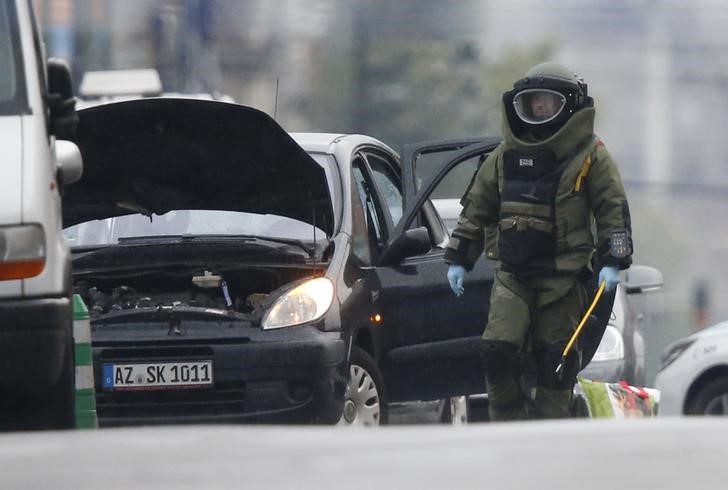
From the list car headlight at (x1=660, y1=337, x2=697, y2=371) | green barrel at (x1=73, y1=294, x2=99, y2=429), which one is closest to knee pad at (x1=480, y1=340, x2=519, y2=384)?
green barrel at (x1=73, y1=294, x2=99, y2=429)

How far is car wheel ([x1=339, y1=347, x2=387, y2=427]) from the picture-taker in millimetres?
7156

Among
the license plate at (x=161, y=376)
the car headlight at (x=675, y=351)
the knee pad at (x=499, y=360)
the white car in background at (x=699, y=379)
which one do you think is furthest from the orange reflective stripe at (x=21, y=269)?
the car headlight at (x=675, y=351)

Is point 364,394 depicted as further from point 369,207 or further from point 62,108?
point 62,108

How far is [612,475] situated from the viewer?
230 cm

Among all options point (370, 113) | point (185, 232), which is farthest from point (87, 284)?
point (370, 113)

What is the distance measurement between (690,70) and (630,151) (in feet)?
6.85

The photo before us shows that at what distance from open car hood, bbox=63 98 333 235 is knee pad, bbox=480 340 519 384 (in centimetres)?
96

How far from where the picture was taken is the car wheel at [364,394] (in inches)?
282

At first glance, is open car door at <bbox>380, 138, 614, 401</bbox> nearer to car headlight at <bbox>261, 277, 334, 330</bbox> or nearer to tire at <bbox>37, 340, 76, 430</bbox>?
car headlight at <bbox>261, 277, 334, 330</bbox>

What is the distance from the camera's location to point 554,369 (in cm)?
711

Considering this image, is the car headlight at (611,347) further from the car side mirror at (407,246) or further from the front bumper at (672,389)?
the car side mirror at (407,246)

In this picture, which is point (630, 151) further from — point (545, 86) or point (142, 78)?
point (545, 86)

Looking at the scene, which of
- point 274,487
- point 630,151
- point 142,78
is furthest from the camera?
point 630,151

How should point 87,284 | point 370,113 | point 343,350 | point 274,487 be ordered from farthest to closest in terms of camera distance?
point 370,113 → point 87,284 → point 343,350 → point 274,487
